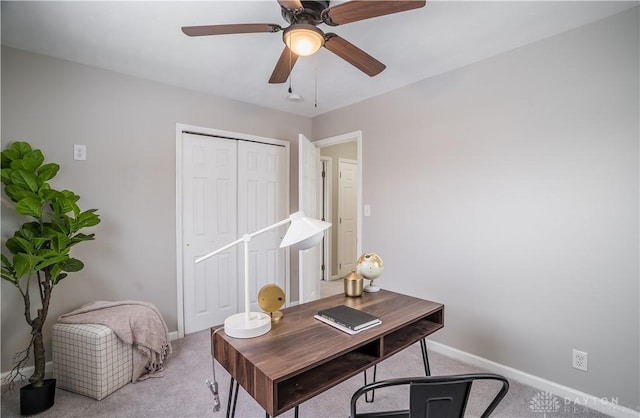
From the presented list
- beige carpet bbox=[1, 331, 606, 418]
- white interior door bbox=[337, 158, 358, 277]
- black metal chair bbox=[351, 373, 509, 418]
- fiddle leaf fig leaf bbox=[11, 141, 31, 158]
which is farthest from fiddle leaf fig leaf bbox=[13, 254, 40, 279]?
white interior door bbox=[337, 158, 358, 277]

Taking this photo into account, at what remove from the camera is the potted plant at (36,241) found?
1854 millimetres

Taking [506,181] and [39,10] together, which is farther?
[506,181]

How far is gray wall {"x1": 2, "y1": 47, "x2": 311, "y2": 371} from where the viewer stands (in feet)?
7.11

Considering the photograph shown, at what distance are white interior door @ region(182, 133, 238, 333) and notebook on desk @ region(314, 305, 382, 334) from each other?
6.12 feet

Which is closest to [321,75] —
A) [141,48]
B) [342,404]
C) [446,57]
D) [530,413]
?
[446,57]

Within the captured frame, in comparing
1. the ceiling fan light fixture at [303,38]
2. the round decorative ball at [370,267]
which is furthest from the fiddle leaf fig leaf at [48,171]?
the round decorative ball at [370,267]

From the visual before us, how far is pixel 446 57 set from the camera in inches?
90.7

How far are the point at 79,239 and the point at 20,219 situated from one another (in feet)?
1.61

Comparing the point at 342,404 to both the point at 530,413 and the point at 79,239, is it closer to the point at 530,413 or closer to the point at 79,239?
the point at 530,413

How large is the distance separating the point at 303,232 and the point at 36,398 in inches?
81.3

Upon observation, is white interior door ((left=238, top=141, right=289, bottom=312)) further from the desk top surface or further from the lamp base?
the lamp base

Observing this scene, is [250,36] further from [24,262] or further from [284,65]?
[24,262]

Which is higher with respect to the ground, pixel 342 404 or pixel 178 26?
pixel 178 26

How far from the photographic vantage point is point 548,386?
2.03 m
